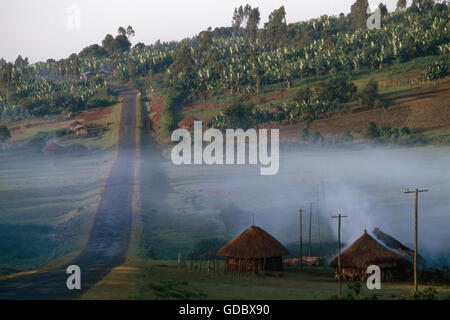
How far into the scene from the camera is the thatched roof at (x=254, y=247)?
153 ft

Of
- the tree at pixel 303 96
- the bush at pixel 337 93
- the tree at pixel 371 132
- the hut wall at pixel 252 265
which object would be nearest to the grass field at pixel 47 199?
the hut wall at pixel 252 265

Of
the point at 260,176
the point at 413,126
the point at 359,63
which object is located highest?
the point at 359,63

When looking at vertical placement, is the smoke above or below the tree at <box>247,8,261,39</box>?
below

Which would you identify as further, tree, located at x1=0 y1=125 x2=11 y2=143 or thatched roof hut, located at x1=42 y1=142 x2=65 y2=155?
tree, located at x1=0 y1=125 x2=11 y2=143

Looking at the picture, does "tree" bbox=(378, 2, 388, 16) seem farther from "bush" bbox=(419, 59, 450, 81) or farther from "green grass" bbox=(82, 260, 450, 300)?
"green grass" bbox=(82, 260, 450, 300)

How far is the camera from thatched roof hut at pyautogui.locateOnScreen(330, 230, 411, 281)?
1745 inches

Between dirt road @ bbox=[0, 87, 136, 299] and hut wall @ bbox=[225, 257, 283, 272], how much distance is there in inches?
335

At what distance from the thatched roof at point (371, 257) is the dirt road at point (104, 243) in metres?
17.0

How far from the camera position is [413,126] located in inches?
3684

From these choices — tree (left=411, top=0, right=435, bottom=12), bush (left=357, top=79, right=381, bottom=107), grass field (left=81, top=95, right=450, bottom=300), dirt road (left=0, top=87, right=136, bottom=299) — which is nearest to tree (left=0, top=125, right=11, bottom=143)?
dirt road (left=0, top=87, right=136, bottom=299)
